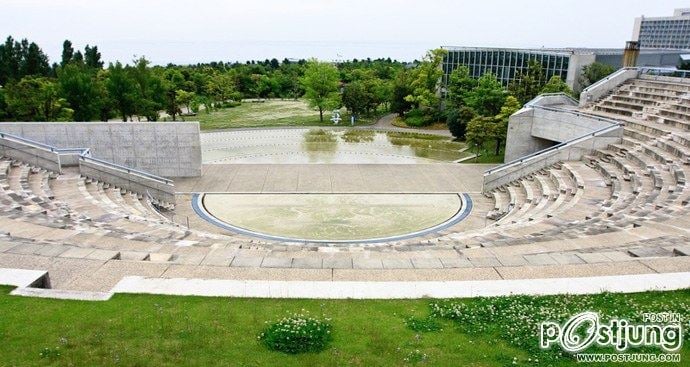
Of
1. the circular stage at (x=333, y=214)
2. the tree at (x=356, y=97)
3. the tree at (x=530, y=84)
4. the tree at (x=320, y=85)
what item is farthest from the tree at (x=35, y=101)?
the tree at (x=530, y=84)

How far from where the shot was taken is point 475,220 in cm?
2159

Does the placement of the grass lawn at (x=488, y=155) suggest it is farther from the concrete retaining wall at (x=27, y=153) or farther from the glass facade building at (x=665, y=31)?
the glass facade building at (x=665, y=31)

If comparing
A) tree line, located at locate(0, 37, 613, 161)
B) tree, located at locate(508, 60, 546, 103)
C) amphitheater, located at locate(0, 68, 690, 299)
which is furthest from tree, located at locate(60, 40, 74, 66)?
tree, located at locate(508, 60, 546, 103)

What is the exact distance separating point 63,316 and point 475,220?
1715cm

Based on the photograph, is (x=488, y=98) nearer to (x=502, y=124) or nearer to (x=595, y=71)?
(x=502, y=124)

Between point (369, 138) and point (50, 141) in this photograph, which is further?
point (369, 138)

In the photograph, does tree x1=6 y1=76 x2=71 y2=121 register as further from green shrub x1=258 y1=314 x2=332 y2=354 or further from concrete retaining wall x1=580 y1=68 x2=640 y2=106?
concrete retaining wall x1=580 y1=68 x2=640 y2=106

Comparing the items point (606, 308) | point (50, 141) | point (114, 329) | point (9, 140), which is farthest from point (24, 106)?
point (606, 308)

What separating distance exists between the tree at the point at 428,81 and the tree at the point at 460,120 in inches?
436

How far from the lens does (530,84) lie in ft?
142

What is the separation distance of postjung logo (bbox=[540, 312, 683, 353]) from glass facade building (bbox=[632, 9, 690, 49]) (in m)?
140

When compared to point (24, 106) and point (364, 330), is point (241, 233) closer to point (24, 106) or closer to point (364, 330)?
point (364, 330)

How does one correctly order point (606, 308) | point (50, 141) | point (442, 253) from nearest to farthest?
1. point (606, 308)
2. point (442, 253)
3. point (50, 141)

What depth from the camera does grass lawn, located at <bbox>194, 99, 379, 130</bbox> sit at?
171 ft
